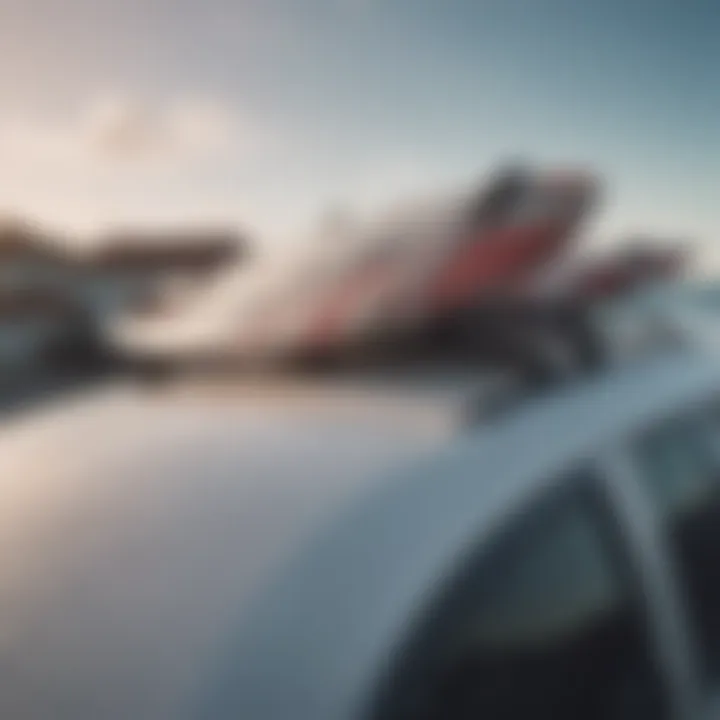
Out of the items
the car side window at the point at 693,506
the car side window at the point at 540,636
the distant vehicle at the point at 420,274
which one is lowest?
the car side window at the point at 540,636

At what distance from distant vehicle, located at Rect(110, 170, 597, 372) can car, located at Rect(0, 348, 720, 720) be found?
0.06m

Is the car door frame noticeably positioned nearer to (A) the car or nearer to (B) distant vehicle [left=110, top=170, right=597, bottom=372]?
(A) the car

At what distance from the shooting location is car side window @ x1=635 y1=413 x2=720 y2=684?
157cm

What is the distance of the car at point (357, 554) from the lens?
103 cm

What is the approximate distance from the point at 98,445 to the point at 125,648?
42 cm

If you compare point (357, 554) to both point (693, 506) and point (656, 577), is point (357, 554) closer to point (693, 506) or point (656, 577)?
point (656, 577)

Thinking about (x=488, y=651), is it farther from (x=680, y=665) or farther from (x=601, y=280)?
(x=601, y=280)

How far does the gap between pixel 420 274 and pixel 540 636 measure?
510mm

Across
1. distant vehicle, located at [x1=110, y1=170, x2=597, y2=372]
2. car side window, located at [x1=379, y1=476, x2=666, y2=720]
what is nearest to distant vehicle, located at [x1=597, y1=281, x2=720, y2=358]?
distant vehicle, located at [x1=110, y1=170, x2=597, y2=372]

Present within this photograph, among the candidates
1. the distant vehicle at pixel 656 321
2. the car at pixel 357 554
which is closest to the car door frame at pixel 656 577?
the car at pixel 357 554

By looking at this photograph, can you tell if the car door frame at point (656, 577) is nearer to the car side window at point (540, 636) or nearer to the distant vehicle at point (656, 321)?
the car side window at point (540, 636)

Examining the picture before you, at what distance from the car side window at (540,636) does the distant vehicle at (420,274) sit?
32cm

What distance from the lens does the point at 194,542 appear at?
1.17 metres

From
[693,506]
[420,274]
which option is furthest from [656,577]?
[420,274]
